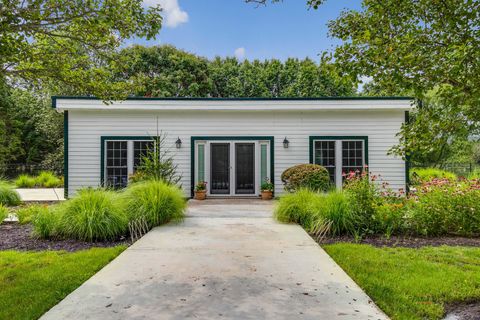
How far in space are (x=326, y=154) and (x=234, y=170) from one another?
2961 mm

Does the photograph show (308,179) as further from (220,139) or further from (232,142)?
(220,139)

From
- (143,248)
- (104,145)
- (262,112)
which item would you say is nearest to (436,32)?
(143,248)

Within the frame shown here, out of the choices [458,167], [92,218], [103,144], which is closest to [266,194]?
[103,144]

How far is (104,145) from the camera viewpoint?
10.9 meters

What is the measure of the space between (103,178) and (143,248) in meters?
7.02

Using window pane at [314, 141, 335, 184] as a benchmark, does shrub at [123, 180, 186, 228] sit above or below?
below

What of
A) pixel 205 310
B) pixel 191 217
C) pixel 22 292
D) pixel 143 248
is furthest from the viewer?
pixel 191 217

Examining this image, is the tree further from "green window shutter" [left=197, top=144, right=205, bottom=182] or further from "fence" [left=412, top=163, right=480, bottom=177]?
"fence" [left=412, top=163, right=480, bottom=177]

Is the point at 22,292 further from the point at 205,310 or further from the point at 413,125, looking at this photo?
the point at 413,125

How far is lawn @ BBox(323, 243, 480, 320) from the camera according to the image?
2.89 metres

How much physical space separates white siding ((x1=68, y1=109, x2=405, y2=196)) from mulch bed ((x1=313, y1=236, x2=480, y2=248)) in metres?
5.59

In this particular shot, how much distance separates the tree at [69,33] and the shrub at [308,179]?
5913mm

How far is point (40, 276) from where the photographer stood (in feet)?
11.8

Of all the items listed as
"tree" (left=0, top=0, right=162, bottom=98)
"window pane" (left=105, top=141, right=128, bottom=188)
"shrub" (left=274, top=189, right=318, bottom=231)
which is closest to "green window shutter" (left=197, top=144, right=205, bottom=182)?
"window pane" (left=105, top=141, right=128, bottom=188)
